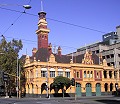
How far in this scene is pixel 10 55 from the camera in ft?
230

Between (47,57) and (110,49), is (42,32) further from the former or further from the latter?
(110,49)

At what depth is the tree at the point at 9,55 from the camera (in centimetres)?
6906

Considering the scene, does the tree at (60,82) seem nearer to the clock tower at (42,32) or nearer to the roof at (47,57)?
the roof at (47,57)

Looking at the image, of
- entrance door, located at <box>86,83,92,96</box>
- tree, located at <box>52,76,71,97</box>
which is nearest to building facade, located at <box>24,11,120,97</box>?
entrance door, located at <box>86,83,92,96</box>

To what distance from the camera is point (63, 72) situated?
75.0m

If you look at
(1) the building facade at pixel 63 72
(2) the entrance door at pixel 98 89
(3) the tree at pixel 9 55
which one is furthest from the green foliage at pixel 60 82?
(2) the entrance door at pixel 98 89

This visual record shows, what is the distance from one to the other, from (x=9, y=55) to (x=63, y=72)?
15.9m

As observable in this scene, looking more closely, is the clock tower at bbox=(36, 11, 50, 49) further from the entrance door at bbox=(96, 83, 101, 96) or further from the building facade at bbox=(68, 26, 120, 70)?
the building facade at bbox=(68, 26, 120, 70)

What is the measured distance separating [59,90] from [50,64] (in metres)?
7.75

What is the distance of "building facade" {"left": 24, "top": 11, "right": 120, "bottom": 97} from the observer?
70.6 meters

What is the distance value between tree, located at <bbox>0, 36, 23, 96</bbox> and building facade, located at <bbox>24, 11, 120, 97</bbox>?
4.59 meters

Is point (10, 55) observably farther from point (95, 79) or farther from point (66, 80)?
point (95, 79)

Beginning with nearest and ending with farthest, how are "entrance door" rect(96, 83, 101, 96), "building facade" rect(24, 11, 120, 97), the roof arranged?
"building facade" rect(24, 11, 120, 97), the roof, "entrance door" rect(96, 83, 101, 96)

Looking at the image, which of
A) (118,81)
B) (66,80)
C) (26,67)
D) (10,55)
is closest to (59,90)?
(66,80)
